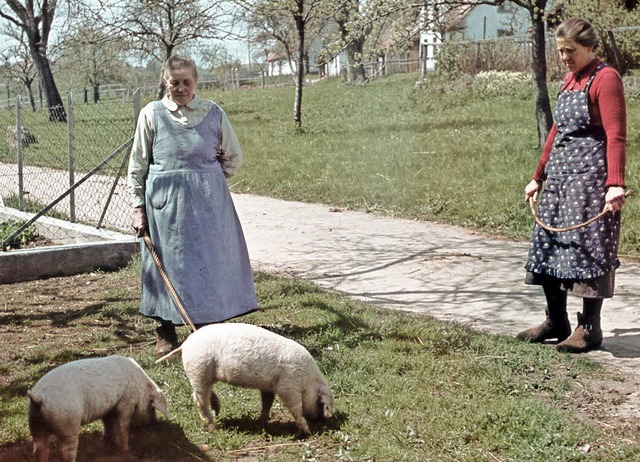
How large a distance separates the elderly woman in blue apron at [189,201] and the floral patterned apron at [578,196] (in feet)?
6.66

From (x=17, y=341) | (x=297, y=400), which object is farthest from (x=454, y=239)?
(x=297, y=400)

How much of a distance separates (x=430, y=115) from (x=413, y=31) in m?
5.73

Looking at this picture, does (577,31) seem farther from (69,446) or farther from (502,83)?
(502,83)

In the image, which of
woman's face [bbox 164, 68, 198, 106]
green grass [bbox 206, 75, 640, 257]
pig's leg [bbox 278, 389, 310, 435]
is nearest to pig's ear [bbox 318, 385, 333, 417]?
pig's leg [bbox 278, 389, 310, 435]

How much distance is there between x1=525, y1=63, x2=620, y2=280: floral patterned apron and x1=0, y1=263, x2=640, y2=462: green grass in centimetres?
62

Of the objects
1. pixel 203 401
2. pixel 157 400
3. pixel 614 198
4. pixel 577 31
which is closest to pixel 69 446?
pixel 157 400

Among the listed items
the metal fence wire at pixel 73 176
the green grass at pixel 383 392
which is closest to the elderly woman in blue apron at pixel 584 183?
the green grass at pixel 383 392

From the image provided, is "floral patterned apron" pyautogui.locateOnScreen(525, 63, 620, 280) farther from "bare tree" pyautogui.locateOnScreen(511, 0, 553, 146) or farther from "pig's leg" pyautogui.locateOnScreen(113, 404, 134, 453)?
"bare tree" pyautogui.locateOnScreen(511, 0, 553, 146)

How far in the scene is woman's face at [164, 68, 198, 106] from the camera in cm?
504

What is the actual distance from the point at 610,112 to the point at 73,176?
255 inches

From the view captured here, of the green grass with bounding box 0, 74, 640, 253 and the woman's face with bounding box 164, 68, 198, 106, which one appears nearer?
the woman's face with bounding box 164, 68, 198, 106

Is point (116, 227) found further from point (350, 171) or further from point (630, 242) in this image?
point (630, 242)

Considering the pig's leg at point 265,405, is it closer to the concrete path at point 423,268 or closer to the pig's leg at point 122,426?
the pig's leg at point 122,426

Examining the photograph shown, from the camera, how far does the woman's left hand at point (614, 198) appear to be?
195 inches
